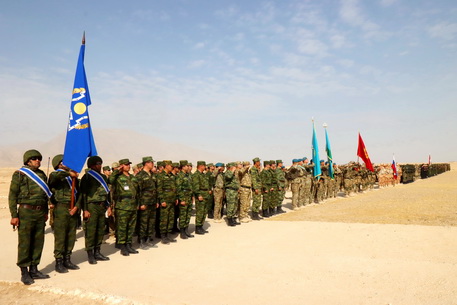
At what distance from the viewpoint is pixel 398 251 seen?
601 centimetres

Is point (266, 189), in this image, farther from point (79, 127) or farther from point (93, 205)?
point (79, 127)

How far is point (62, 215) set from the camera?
5.40 meters

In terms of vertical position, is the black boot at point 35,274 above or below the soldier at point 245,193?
below

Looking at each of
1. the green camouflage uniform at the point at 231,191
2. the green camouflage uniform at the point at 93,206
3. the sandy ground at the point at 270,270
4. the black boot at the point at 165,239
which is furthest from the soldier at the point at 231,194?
the green camouflage uniform at the point at 93,206

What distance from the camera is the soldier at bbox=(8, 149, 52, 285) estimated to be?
4805 mm

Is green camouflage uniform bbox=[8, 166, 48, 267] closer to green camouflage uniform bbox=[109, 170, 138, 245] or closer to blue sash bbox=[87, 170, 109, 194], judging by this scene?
blue sash bbox=[87, 170, 109, 194]

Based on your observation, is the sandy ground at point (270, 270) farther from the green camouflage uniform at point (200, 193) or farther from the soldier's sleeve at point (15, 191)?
the soldier's sleeve at point (15, 191)

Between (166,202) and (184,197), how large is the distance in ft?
2.01

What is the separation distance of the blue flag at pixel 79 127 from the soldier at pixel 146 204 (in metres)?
1.27

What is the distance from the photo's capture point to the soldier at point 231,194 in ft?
31.0

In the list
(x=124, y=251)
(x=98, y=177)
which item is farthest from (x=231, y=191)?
(x=98, y=177)

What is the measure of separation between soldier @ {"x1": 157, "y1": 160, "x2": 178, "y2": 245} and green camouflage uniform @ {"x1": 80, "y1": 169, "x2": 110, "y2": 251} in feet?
5.22

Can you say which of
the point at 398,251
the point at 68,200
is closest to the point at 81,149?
the point at 68,200

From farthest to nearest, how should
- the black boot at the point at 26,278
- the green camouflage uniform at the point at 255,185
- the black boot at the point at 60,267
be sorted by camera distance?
the green camouflage uniform at the point at 255,185 < the black boot at the point at 60,267 < the black boot at the point at 26,278
